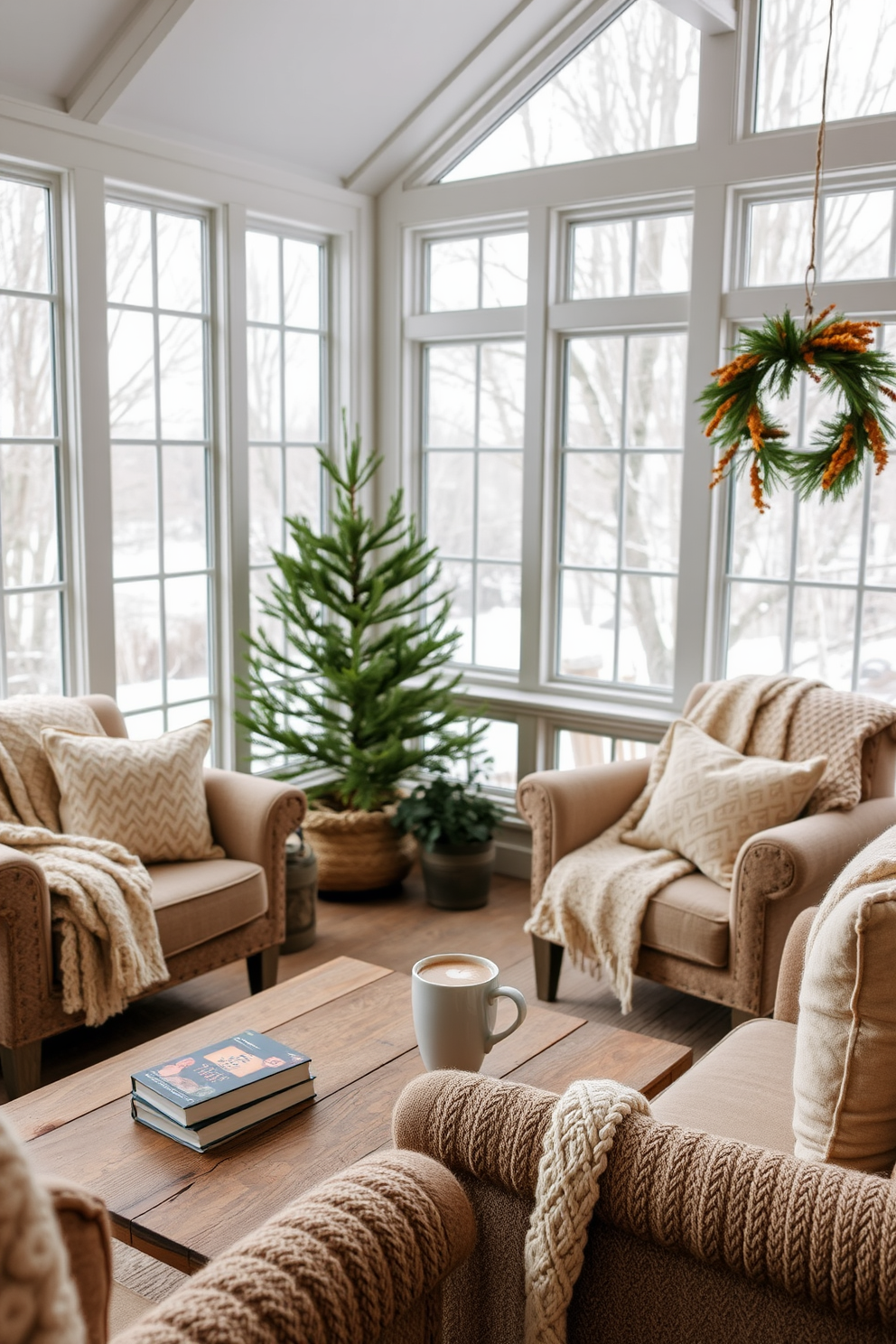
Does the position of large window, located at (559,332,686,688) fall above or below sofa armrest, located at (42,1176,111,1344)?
above

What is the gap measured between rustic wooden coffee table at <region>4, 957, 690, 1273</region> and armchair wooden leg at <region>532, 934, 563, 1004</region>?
99 cm

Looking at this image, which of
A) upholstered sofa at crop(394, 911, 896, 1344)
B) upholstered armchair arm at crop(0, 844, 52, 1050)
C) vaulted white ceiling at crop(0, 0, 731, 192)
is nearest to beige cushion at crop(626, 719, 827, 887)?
upholstered armchair arm at crop(0, 844, 52, 1050)

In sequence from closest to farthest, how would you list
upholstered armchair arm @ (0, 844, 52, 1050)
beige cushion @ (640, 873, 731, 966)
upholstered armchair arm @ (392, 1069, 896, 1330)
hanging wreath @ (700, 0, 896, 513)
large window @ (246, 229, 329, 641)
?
upholstered armchair arm @ (392, 1069, 896, 1330), hanging wreath @ (700, 0, 896, 513), upholstered armchair arm @ (0, 844, 52, 1050), beige cushion @ (640, 873, 731, 966), large window @ (246, 229, 329, 641)

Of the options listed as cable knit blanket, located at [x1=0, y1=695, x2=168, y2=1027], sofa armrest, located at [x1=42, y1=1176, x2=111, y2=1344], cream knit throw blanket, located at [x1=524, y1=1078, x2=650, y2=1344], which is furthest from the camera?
cable knit blanket, located at [x1=0, y1=695, x2=168, y2=1027]

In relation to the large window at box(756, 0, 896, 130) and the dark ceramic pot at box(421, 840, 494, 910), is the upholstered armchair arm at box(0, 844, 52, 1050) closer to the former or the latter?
the dark ceramic pot at box(421, 840, 494, 910)

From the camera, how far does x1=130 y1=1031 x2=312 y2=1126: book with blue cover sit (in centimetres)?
181

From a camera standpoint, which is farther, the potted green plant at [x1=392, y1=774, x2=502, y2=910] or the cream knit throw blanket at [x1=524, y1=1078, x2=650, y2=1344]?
the potted green plant at [x1=392, y1=774, x2=502, y2=910]

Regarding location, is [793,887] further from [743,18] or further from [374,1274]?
[743,18]

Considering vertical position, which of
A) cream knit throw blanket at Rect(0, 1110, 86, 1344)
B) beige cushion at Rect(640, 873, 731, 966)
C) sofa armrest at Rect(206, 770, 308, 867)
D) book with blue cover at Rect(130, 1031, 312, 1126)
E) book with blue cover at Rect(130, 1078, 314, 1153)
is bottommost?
beige cushion at Rect(640, 873, 731, 966)

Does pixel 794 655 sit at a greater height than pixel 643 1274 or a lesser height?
greater

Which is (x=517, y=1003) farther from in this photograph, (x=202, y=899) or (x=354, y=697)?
(x=354, y=697)

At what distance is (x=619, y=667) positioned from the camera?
14.3 ft

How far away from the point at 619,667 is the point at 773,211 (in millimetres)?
1613

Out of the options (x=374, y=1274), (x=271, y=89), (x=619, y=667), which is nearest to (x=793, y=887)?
(x=619, y=667)
